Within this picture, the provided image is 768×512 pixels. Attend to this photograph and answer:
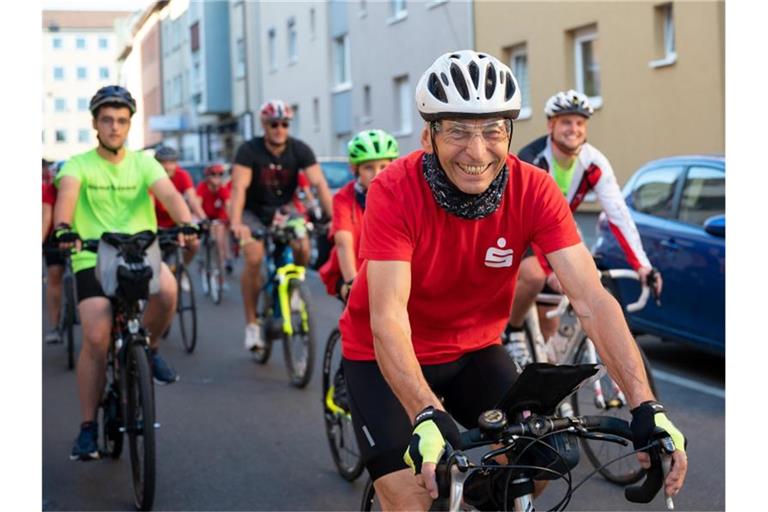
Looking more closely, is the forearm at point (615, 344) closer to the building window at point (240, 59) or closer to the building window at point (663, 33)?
the building window at point (663, 33)

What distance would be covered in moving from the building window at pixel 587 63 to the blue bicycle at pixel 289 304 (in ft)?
44.9

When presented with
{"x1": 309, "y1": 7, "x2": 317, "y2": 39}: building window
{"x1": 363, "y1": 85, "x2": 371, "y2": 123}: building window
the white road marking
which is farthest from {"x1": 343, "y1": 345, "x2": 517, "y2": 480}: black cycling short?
{"x1": 309, "y1": 7, "x2": 317, "y2": 39}: building window

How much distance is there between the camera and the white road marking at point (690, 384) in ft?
27.8

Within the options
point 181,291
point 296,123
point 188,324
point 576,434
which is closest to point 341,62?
point 296,123

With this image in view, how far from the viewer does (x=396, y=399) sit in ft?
12.5

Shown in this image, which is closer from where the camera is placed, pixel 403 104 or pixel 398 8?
pixel 398 8

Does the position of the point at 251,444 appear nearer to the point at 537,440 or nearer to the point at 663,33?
the point at 537,440

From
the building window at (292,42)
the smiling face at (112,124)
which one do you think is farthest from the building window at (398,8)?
the smiling face at (112,124)

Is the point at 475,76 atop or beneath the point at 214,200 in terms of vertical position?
atop

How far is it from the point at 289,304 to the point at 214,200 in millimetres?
8422

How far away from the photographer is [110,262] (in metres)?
6.35
